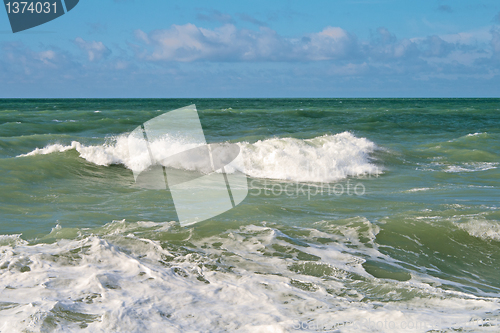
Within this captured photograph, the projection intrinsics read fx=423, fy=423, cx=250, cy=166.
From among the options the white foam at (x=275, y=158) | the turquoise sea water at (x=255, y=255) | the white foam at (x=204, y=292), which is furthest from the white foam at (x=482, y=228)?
the white foam at (x=275, y=158)

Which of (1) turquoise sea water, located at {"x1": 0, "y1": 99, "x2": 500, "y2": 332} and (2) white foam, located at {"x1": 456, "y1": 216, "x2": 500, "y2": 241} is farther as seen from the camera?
(2) white foam, located at {"x1": 456, "y1": 216, "x2": 500, "y2": 241}

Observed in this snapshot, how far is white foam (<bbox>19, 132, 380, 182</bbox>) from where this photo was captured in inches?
381

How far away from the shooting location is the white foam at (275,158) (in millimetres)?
9665

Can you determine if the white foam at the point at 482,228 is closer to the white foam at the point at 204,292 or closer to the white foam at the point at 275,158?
the white foam at the point at 204,292

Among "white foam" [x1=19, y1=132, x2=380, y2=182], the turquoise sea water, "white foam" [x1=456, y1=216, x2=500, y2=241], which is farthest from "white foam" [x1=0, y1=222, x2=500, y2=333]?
"white foam" [x1=19, y1=132, x2=380, y2=182]

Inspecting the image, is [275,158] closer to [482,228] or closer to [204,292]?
[482,228]

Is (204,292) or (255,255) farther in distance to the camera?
(255,255)

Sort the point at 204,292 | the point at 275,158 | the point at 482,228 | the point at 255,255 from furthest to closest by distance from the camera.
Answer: the point at 275,158
the point at 482,228
the point at 255,255
the point at 204,292

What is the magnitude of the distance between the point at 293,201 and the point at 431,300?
3.57m

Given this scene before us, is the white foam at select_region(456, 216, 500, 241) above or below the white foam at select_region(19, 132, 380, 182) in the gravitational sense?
below

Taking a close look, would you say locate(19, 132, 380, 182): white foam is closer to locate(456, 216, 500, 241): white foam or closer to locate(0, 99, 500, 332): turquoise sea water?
locate(0, 99, 500, 332): turquoise sea water

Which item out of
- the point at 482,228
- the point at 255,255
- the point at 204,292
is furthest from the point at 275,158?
the point at 204,292

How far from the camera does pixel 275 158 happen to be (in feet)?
→ 33.3

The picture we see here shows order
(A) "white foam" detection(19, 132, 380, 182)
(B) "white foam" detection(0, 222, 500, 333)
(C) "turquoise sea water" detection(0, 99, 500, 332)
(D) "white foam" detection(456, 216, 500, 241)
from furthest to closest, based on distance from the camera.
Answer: (A) "white foam" detection(19, 132, 380, 182), (D) "white foam" detection(456, 216, 500, 241), (C) "turquoise sea water" detection(0, 99, 500, 332), (B) "white foam" detection(0, 222, 500, 333)
